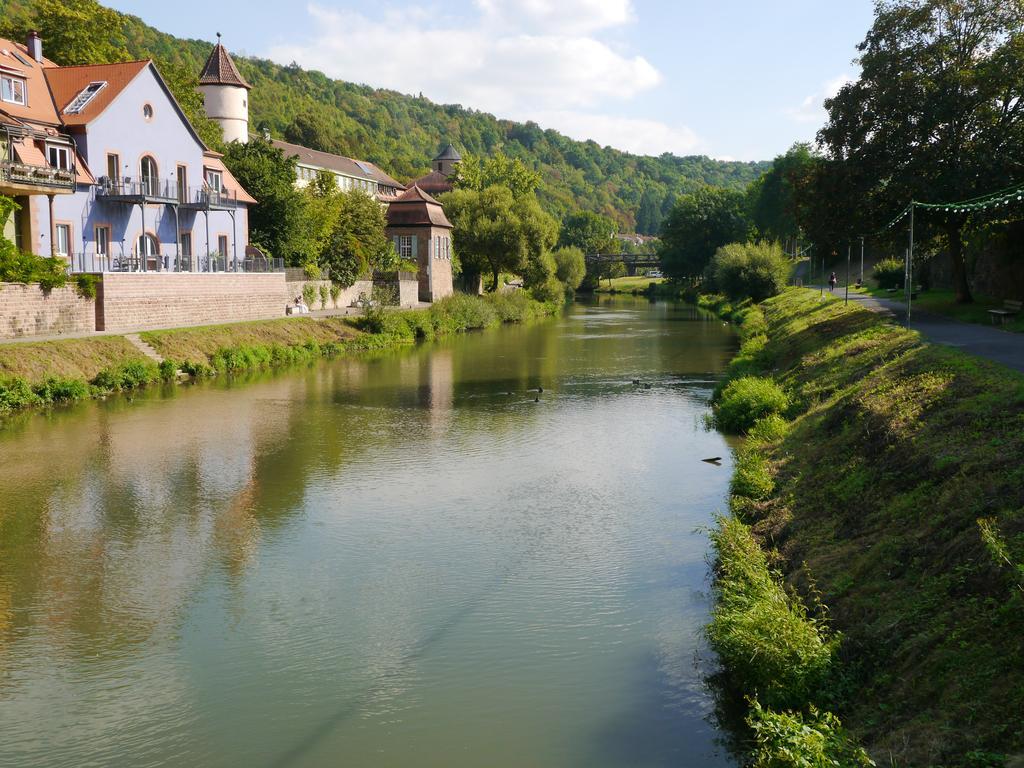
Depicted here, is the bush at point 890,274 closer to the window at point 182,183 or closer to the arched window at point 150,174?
the window at point 182,183

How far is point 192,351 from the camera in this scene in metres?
32.0

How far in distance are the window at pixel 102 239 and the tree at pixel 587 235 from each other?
88.4 meters

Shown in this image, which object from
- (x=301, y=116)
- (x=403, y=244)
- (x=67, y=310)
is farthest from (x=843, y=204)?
(x=301, y=116)

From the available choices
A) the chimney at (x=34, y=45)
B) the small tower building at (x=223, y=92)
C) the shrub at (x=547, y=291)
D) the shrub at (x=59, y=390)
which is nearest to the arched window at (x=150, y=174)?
the chimney at (x=34, y=45)

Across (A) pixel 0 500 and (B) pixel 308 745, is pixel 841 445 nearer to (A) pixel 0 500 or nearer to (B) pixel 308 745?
(B) pixel 308 745

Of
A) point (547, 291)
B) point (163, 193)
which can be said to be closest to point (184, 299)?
point (163, 193)

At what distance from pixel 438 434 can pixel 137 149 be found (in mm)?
23172

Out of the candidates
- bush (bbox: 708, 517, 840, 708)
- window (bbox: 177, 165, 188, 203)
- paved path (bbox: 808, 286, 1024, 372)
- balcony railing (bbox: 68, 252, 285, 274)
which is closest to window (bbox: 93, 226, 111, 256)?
balcony railing (bbox: 68, 252, 285, 274)

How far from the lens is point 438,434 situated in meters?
21.8

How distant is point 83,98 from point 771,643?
118 feet

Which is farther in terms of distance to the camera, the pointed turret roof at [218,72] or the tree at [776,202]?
the tree at [776,202]

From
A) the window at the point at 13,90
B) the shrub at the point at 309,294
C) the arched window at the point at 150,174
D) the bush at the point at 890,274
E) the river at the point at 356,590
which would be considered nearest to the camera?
the river at the point at 356,590

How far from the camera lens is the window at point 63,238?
33.6m

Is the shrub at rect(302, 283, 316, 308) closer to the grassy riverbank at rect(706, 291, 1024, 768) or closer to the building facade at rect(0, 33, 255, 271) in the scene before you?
the building facade at rect(0, 33, 255, 271)
